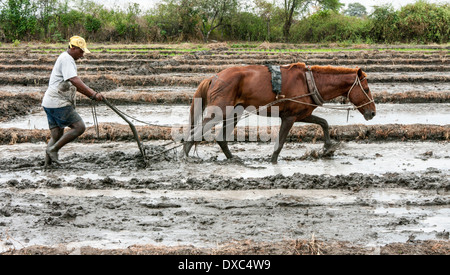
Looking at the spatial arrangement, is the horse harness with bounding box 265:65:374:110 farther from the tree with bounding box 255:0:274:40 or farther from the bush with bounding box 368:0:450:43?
the tree with bounding box 255:0:274:40

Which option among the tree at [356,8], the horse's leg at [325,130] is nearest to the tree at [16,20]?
the horse's leg at [325,130]

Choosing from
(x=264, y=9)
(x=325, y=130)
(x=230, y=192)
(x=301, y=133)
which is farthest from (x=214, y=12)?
(x=230, y=192)

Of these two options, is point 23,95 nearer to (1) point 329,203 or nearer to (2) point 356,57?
(1) point 329,203

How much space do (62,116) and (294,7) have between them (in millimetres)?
33176

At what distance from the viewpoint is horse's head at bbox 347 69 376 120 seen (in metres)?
7.18

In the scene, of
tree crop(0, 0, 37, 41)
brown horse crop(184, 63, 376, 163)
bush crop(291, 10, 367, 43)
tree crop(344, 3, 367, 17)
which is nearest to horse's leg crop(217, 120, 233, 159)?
brown horse crop(184, 63, 376, 163)

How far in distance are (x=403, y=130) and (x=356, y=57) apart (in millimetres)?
13241

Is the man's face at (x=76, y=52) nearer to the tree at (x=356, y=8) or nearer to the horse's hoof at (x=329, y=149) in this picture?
the horse's hoof at (x=329, y=149)

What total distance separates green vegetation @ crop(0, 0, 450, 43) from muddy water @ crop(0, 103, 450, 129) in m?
22.6

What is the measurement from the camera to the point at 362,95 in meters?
7.21

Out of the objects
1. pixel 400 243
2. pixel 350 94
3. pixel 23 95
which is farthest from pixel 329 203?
pixel 23 95

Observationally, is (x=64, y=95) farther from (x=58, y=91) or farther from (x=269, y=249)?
(x=269, y=249)

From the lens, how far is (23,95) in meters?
12.3

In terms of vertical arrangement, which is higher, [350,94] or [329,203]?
[350,94]
